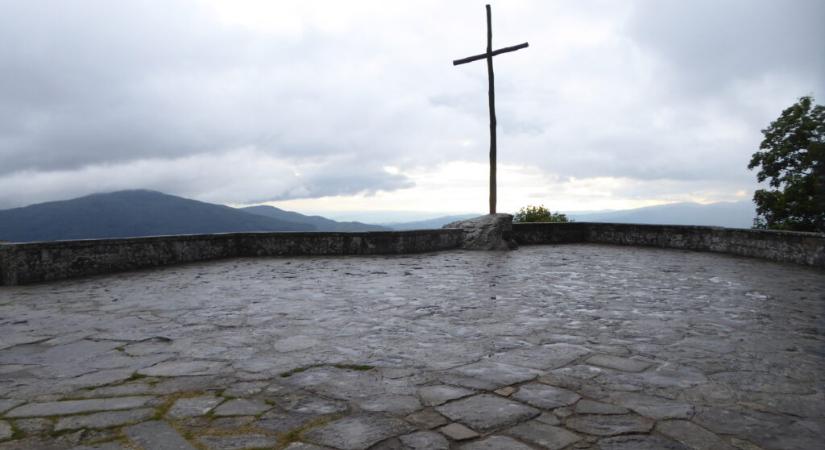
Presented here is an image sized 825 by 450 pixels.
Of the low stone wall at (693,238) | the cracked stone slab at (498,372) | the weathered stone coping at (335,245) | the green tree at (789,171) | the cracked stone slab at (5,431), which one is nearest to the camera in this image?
the cracked stone slab at (5,431)

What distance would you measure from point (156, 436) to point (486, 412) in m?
1.54

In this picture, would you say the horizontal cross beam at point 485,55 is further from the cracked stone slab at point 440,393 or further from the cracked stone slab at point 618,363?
the cracked stone slab at point 440,393

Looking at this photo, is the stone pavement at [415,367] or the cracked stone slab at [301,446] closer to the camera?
the cracked stone slab at [301,446]

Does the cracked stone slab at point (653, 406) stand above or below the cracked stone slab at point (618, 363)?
below

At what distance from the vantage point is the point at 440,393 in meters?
2.70

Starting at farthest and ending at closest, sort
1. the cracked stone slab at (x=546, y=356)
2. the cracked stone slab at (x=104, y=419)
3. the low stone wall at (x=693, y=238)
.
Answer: the low stone wall at (x=693, y=238) → the cracked stone slab at (x=546, y=356) → the cracked stone slab at (x=104, y=419)

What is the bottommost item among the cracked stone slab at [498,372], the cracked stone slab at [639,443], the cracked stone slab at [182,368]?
the cracked stone slab at [639,443]

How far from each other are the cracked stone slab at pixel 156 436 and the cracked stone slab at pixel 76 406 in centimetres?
30

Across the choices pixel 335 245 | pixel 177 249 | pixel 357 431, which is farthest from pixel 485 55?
pixel 357 431

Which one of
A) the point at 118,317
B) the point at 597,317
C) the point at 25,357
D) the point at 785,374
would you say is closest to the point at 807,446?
the point at 785,374

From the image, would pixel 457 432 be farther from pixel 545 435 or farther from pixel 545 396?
pixel 545 396

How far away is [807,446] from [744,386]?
2.47 ft

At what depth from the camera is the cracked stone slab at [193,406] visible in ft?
7.95

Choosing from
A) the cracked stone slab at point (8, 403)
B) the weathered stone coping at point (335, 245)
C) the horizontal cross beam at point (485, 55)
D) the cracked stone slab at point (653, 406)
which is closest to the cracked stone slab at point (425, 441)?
the cracked stone slab at point (653, 406)
